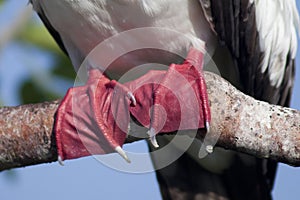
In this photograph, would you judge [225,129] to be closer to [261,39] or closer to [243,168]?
[261,39]

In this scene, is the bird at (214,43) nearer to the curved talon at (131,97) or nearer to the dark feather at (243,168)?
the dark feather at (243,168)

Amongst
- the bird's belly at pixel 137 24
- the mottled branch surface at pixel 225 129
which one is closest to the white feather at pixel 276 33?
the bird's belly at pixel 137 24

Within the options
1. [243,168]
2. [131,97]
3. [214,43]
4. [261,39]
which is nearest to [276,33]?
[261,39]

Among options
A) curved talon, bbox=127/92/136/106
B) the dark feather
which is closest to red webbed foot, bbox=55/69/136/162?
curved talon, bbox=127/92/136/106

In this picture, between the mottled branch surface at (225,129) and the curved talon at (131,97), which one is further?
the curved talon at (131,97)

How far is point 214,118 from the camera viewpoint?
3988mm

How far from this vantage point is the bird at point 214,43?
15.5 feet

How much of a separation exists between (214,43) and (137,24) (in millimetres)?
562

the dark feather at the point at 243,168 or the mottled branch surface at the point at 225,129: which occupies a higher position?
the mottled branch surface at the point at 225,129

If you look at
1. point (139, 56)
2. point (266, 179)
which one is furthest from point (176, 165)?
point (139, 56)

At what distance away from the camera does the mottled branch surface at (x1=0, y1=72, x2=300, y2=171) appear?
3.76 metres

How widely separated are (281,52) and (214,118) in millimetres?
1663

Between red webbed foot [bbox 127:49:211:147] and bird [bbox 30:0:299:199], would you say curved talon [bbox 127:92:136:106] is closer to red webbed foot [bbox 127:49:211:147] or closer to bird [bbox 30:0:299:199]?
red webbed foot [bbox 127:49:211:147]

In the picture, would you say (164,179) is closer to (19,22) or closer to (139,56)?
(139,56)
